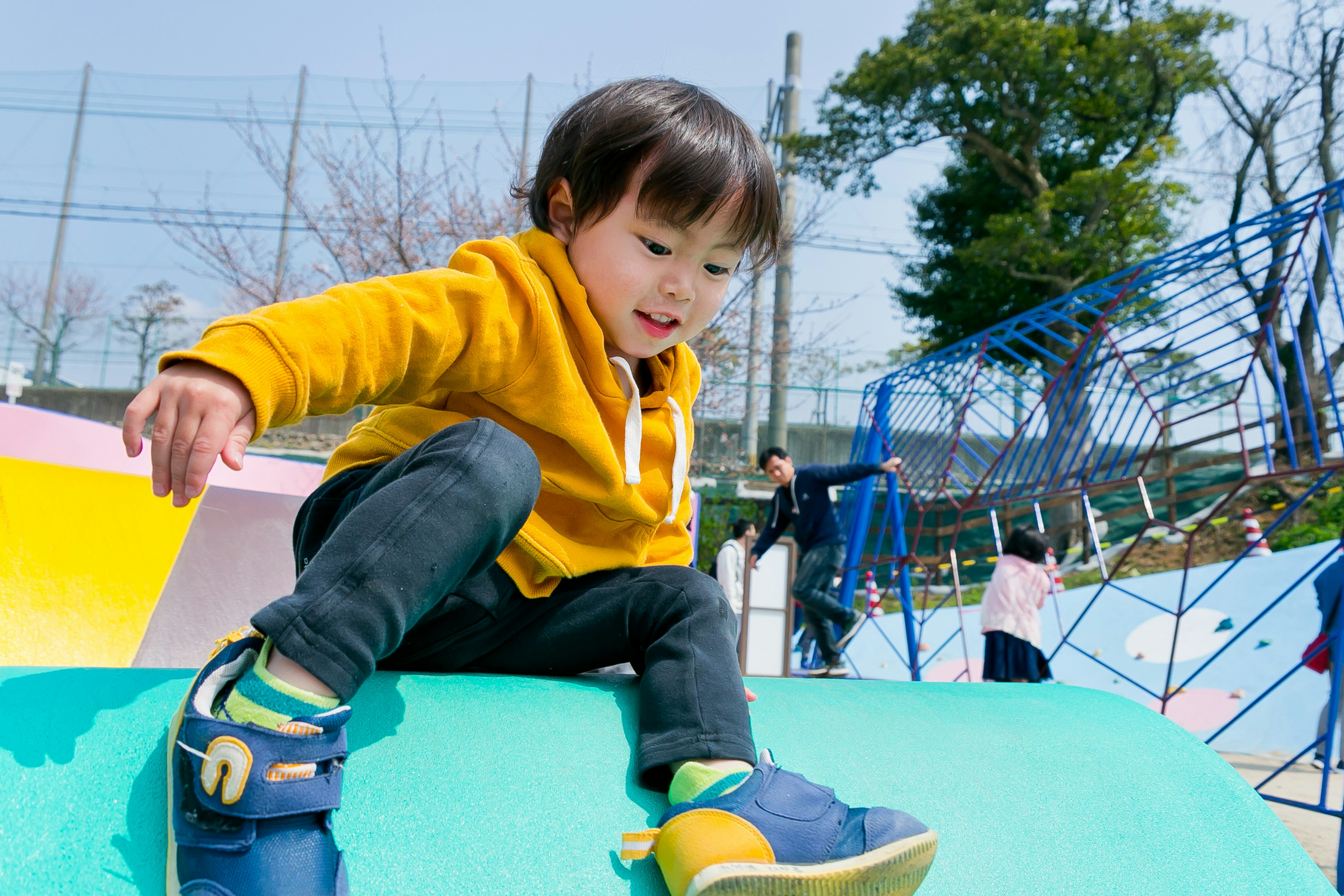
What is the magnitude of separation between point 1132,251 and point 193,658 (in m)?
10.9

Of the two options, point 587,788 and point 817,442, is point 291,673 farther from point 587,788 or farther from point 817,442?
point 817,442

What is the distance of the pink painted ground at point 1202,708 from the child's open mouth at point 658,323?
144 inches

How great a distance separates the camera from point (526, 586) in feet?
3.05

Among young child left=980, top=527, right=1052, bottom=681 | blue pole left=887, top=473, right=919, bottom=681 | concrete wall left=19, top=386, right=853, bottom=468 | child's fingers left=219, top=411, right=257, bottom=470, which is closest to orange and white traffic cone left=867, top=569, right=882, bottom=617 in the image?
blue pole left=887, top=473, right=919, bottom=681

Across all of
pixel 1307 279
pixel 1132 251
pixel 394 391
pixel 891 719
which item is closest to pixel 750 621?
pixel 1307 279

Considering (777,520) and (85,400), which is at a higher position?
(85,400)

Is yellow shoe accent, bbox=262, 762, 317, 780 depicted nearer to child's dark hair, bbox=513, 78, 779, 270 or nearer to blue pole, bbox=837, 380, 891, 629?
child's dark hair, bbox=513, 78, 779, 270

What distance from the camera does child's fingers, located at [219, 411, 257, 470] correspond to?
0.59 meters

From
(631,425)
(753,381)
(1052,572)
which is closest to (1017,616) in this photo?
(1052,572)

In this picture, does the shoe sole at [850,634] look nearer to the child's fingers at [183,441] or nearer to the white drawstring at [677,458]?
the white drawstring at [677,458]

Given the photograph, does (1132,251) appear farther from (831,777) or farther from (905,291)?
(831,777)

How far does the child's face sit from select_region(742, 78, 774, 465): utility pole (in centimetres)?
767

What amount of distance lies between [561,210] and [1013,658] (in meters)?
3.82

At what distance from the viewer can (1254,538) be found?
2.92 meters
